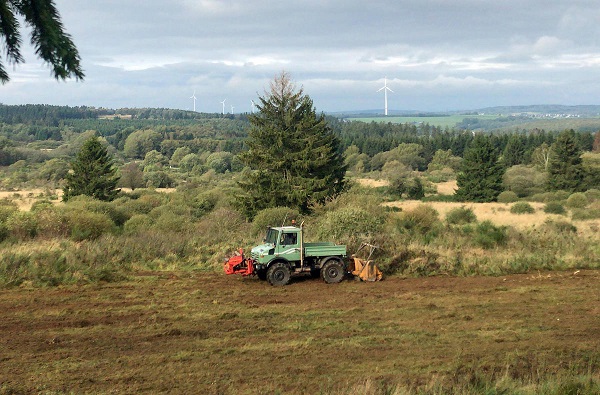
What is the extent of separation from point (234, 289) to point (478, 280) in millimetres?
7171

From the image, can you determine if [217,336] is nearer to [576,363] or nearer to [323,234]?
[576,363]

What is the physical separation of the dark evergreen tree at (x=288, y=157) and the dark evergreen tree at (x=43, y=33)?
3242 centimetres

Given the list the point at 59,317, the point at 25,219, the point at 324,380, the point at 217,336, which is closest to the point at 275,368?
the point at 324,380

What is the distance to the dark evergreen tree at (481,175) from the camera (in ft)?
209

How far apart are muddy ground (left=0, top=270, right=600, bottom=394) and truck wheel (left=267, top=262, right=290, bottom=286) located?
0.28 metres

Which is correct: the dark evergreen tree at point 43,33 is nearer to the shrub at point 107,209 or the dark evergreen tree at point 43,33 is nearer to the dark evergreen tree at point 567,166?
the shrub at point 107,209

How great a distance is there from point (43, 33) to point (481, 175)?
64.5 m

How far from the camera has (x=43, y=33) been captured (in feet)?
11.4

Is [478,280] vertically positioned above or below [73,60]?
below

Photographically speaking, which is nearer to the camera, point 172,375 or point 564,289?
point 172,375

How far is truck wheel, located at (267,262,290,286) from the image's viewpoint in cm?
1673

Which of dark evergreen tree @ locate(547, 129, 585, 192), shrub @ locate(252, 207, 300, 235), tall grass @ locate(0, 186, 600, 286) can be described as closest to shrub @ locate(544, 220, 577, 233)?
tall grass @ locate(0, 186, 600, 286)

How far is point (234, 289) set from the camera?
16.2m

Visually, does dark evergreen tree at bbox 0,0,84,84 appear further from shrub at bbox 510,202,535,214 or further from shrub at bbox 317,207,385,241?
shrub at bbox 510,202,535,214
